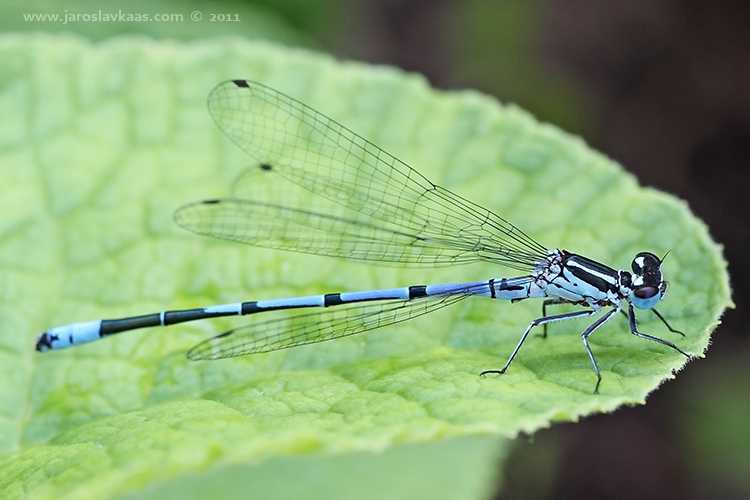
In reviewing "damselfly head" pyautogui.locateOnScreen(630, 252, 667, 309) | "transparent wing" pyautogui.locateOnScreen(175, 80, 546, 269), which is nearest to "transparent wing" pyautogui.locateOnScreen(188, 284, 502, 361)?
"transparent wing" pyautogui.locateOnScreen(175, 80, 546, 269)

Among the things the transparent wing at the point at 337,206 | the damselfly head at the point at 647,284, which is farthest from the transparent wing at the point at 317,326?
the damselfly head at the point at 647,284

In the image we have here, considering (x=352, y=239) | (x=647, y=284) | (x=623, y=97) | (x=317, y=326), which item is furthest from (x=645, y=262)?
(x=623, y=97)

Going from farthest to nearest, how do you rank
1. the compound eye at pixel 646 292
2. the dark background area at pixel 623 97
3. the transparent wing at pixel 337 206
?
the dark background area at pixel 623 97 → the transparent wing at pixel 337 206 → the compound eye at pixel 646 292

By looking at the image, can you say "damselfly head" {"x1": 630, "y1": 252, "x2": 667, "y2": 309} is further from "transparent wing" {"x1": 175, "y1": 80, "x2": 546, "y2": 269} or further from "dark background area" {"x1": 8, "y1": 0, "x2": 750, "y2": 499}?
"dark background area" {"x1": 8, "y1": 0, "x2": 750, "y2": 499}

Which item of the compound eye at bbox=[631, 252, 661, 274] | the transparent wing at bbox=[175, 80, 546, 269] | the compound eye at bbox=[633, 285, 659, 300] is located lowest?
the compound eye at bbox=[633, 285, 659, 300]

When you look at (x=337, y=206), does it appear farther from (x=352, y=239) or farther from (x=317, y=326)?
(x=317, y=326)

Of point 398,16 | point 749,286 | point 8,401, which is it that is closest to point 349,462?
point 8,401

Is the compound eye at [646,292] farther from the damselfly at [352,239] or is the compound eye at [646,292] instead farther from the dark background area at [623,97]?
the dark background area at [623,97]
